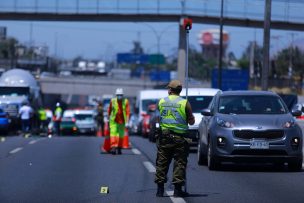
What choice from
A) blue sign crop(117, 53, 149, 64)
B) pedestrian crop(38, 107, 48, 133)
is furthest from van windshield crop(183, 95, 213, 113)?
blue sign crop(117, 53, 149, 64)

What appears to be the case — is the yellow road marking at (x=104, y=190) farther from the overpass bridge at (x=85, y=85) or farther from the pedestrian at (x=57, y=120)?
the overpass bridge at (x=85, y=85)

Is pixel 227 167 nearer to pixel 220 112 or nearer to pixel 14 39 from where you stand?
pixel 220 112

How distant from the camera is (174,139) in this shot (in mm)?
13078

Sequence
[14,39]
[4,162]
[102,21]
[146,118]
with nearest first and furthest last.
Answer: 1. [4,162]
2. [146,118]
3. [102,21]
4. [14,39]

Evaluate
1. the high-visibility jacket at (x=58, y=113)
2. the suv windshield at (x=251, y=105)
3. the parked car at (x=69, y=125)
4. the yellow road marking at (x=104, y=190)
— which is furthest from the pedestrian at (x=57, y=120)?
the yellow road marking at (x=104, y=190)

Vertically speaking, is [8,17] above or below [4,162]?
above

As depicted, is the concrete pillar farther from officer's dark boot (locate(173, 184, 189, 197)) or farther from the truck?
officer's dark boot (locate(173, 184, 189, 197))

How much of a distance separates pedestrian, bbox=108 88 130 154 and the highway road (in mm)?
836

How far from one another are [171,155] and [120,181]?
2.55m

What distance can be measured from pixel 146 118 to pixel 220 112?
19.2 metres

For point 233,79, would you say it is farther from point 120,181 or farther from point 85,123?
point 120,181

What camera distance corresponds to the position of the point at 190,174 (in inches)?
675

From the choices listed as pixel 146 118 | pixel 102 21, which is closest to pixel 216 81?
pixel 102 21

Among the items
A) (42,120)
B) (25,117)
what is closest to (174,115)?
(25,117)
